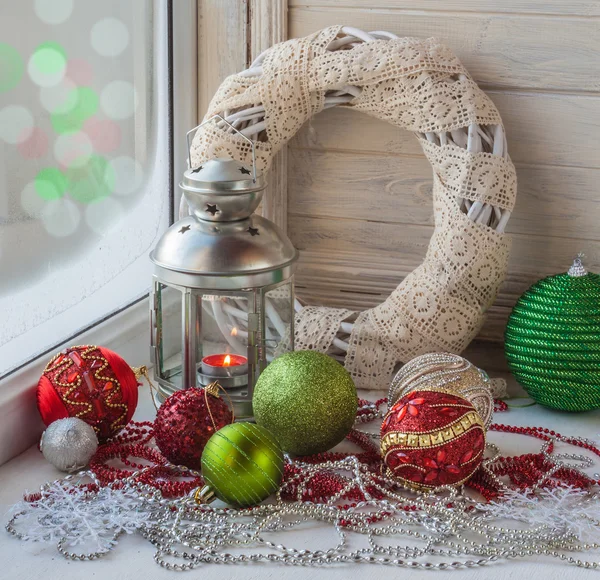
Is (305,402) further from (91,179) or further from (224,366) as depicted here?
(91,179)

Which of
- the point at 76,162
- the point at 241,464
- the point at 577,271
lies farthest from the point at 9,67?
the point at 577,271

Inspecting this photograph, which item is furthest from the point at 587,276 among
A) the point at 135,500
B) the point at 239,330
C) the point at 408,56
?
the point at 135,500

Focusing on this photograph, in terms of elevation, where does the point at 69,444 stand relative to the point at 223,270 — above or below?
below

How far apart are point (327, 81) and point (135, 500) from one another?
654 mm

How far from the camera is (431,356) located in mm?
1106

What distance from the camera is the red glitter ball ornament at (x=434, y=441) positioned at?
0.93 m

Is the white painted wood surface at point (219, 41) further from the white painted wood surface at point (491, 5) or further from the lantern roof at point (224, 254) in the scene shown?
the lantern roof at point (224, 254)

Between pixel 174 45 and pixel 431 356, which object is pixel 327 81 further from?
pixel 431 356

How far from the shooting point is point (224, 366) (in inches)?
46.9

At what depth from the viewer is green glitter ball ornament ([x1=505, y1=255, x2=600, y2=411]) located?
1164 mm

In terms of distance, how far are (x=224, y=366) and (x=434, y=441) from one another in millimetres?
368

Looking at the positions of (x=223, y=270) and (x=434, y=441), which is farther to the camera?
(x=223, y=270)

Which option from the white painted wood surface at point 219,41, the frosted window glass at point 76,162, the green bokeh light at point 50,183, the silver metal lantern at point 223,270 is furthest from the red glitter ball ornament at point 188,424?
the white painted wood surface at point 219,41

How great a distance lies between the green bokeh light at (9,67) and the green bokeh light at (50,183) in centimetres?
13
